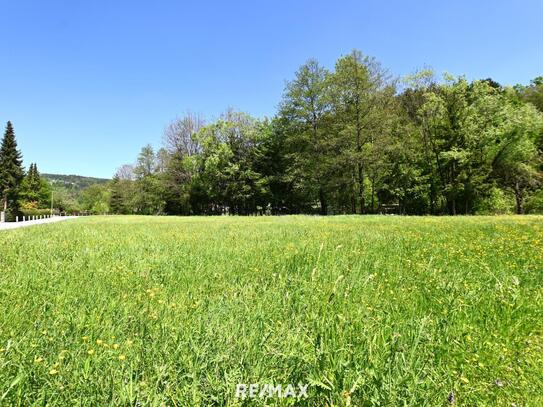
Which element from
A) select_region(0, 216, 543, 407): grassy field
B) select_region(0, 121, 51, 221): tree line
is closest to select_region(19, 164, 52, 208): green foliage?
select_region(0, 121, 51, 221): tree line

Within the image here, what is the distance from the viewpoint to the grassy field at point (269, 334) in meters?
2.03

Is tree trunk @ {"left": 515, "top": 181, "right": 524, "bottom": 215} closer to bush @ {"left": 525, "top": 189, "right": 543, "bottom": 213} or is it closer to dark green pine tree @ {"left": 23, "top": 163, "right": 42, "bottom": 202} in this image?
bush @ {"left": 525, "top": 189, "right": 543, "bottom": 213}

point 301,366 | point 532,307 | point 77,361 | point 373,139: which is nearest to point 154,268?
point 77,361

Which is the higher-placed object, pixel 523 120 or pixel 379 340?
pixel 523 120

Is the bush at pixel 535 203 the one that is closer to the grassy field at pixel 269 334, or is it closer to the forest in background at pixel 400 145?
the forest in background at pixel 400 145

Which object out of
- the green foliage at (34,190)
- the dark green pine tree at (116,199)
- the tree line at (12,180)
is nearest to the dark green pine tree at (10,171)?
the tree line at (12,180)

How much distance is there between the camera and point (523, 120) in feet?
122

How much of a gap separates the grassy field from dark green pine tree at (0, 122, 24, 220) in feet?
297

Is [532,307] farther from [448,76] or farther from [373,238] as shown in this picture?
[448,76]

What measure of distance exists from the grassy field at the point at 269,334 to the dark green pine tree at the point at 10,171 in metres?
90.7

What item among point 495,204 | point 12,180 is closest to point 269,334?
point 495,204

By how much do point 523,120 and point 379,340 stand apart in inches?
1778

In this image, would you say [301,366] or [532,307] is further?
[532,307]

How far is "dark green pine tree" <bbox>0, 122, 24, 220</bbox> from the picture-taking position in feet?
254
